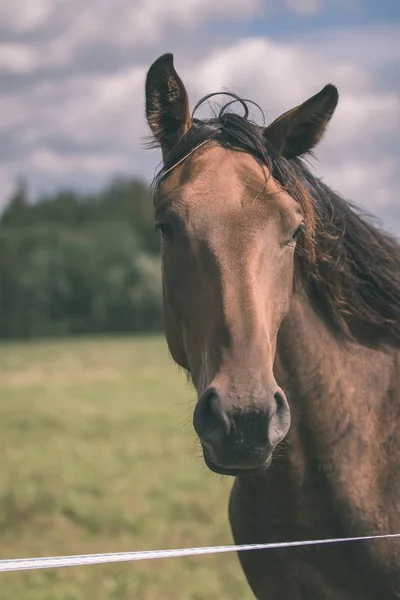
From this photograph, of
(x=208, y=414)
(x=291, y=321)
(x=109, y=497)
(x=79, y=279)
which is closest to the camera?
(x=208, y=414)

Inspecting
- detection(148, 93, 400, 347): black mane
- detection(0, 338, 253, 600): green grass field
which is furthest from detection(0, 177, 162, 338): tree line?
detection(148, 93, 400, 347): black mane

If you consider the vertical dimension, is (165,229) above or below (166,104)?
below

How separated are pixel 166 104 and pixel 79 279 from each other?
54014 mm

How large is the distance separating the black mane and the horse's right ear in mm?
87

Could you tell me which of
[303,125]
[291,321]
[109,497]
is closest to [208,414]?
[291,321]

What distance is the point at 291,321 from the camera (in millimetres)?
3320

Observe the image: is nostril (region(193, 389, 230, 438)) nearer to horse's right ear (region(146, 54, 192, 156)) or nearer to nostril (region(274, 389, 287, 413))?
nostril (region(274, 389, 287, 413))

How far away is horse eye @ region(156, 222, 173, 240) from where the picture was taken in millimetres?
3109

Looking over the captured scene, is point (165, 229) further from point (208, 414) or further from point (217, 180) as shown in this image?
point (208, 414)

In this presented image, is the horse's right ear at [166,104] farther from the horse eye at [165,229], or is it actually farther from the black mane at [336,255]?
the horse eye at [165,229]

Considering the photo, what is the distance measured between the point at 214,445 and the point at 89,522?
266 inches

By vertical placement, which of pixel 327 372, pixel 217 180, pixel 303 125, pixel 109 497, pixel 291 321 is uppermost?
pixel 303 125

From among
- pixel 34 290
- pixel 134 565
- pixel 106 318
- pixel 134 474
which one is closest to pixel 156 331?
pixel 106 318

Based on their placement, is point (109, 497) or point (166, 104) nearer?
point (166, 104)
